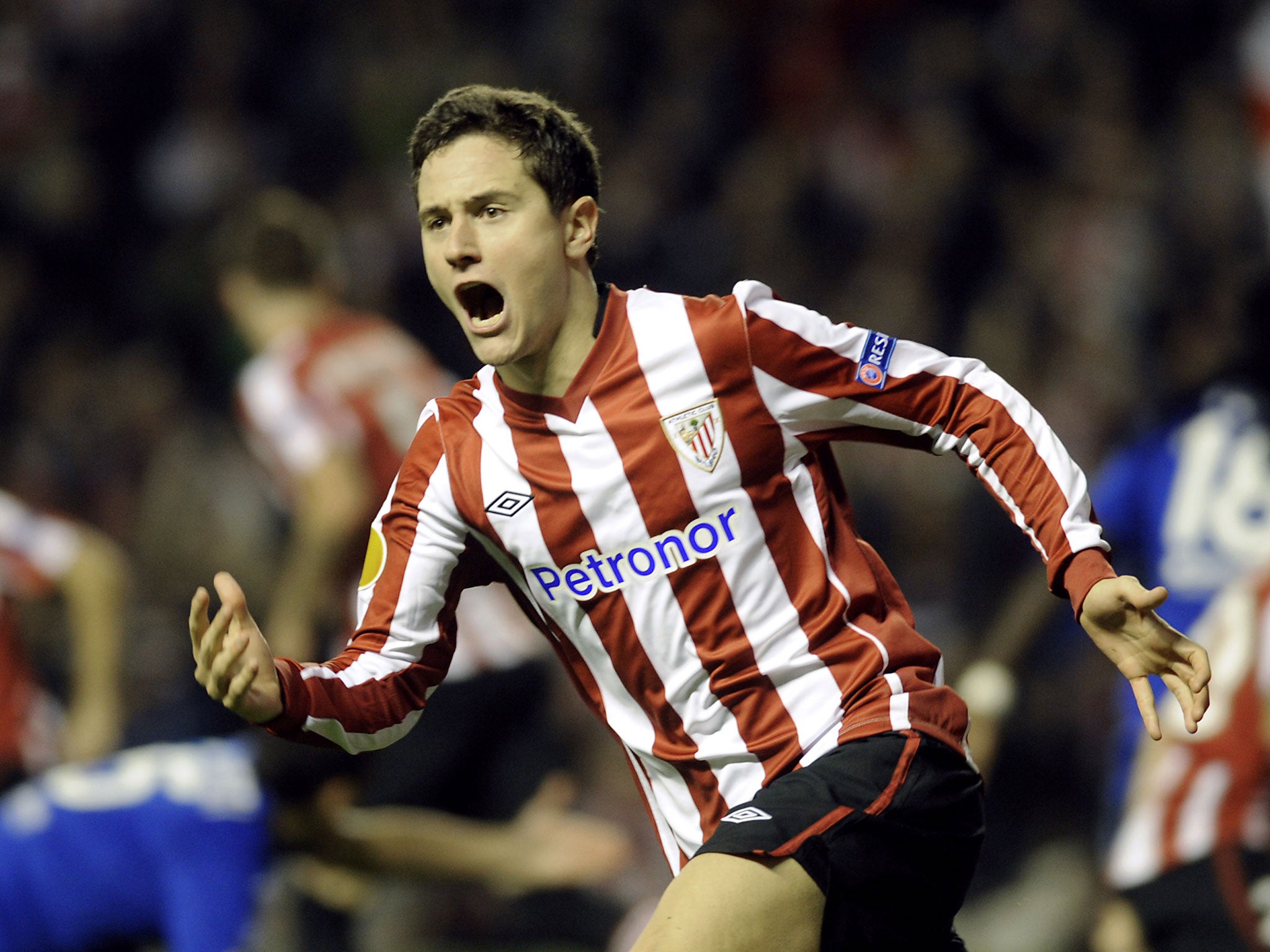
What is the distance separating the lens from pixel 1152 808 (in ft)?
14.2

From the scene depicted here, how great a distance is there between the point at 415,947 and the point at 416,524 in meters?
4.29

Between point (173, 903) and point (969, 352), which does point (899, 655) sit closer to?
point (173, 903)

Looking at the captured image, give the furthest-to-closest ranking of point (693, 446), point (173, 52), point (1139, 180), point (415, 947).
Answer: point (173, 52) < point (1139, 180) < point (415, 947) < point (693, 446)

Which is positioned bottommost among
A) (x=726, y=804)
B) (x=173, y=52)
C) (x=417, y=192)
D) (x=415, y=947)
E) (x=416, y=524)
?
(x=415, y=947)

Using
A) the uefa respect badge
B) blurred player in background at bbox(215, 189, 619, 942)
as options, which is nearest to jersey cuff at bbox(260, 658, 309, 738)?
the uefa respect badge

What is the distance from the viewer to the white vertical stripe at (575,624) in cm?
279

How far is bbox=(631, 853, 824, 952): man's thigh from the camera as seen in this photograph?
7.69 ft

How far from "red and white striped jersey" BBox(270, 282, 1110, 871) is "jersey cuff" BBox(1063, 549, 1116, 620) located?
10 centimetres

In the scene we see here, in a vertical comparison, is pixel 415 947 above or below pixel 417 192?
below

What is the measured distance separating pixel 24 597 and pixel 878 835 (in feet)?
14.1

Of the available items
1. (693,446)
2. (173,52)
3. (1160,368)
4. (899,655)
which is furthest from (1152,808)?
(173,52)

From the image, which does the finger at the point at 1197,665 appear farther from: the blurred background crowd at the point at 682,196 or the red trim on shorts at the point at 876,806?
the blurred background crowd at the point at 682,196

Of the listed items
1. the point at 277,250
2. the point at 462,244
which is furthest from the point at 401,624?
the point at 277,250

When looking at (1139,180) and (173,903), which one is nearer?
(173,903)
